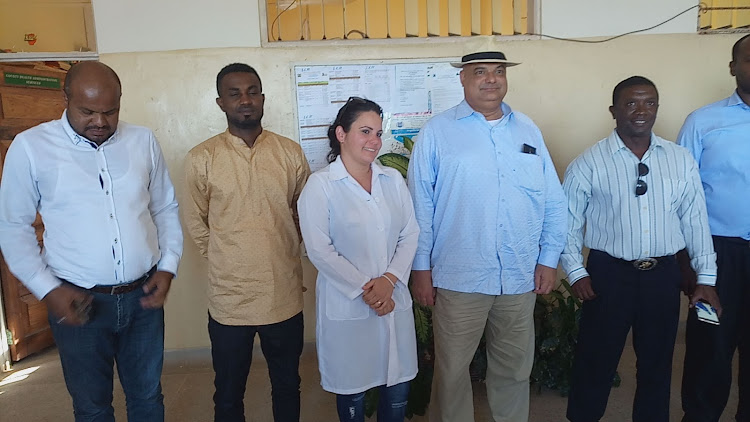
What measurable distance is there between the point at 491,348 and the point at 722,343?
999 mm

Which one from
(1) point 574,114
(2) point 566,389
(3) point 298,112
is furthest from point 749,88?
(3) point 298,112

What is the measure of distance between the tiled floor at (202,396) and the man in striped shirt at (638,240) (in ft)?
2.32

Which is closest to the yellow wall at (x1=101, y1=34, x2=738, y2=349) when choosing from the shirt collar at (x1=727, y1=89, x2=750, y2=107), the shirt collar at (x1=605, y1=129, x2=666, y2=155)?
the shirt collar at (x1=727, y1=89, x2=750, y2=107)

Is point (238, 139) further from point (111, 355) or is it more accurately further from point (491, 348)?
point (491, 348)

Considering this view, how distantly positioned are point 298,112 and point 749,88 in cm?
235

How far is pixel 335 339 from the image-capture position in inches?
80.7

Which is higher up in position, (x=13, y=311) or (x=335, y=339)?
(x=335, y=339)

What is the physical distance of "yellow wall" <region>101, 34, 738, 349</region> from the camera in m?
3.23

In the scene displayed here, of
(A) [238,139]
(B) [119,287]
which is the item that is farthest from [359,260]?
(B) [119,287]

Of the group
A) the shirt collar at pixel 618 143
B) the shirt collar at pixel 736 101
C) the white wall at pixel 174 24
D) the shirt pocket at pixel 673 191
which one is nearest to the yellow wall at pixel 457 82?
the white wall at pixel 174 24

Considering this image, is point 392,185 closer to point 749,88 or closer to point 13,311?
point 749,88

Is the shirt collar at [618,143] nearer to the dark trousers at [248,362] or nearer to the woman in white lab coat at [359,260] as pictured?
the woman in white lab coat at [359,260]

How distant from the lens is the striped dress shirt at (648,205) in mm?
2107

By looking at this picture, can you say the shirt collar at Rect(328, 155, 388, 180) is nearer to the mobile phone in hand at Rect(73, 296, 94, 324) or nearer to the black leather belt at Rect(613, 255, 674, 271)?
the mobile phone in hand at Rect(73, 296, 94, 324)
